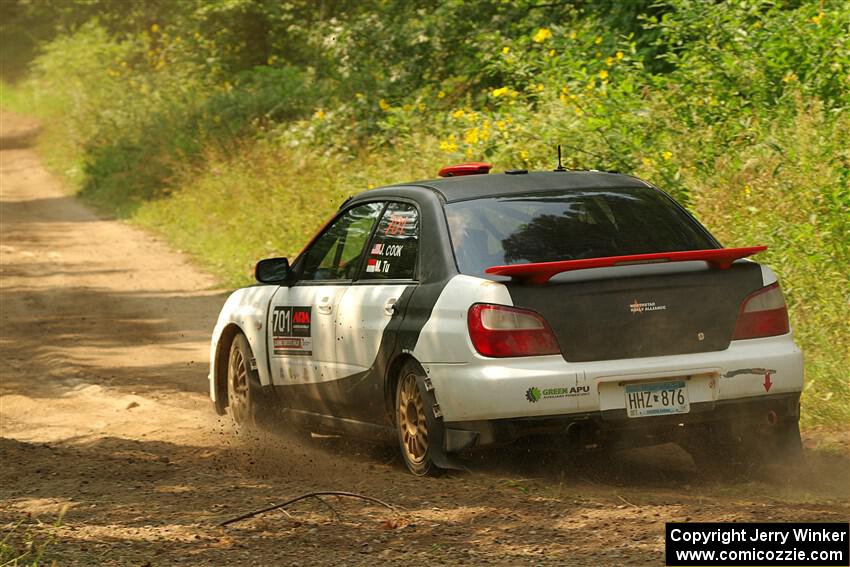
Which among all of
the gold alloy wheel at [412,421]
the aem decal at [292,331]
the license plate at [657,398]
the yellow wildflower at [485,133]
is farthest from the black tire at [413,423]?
the yellow wildflower at [485,133]

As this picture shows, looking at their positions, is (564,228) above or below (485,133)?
below

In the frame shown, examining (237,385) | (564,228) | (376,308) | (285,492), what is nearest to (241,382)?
(237,385)

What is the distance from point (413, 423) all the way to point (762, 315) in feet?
5.88

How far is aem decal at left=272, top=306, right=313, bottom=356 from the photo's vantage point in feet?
25.2

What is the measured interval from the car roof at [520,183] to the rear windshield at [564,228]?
0.06 meters

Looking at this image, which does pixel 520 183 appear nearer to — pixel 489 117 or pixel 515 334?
pixel 515 334

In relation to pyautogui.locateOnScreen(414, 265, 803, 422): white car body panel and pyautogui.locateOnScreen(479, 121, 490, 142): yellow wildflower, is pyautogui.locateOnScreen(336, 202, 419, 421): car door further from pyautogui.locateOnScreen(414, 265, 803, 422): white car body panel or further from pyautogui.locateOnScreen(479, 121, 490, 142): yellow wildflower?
pyautogui.locateOnScreen(479, 121, 490, 142): yellow wildflower

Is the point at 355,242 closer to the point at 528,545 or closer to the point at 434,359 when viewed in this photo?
the point at 434,359

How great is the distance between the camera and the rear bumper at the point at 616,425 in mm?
5992

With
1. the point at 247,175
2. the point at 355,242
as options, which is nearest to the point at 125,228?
the point at 247,175

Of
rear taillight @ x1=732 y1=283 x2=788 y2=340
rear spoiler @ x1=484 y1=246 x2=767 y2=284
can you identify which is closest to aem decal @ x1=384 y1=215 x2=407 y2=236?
rear spoiler @ x1=484 y1=246 x2=767 y2=284

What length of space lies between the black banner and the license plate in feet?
3.53

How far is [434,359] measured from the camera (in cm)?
628

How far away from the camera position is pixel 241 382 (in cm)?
857
